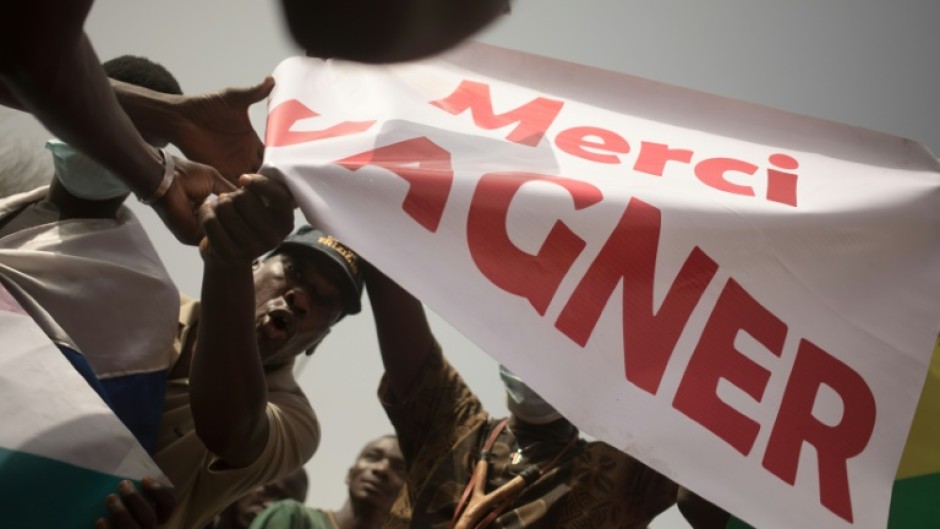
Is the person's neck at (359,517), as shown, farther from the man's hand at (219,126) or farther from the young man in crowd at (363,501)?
the man's hand at (219,126)

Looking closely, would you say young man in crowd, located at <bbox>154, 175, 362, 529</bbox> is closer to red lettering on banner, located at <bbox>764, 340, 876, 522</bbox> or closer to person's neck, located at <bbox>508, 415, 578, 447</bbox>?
person's neck, located at <bbox>508, 415, 578, 447</bbox>

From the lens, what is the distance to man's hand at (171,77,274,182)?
7.46 feet

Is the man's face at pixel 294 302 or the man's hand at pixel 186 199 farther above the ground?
the man's hand at pixel 186 199

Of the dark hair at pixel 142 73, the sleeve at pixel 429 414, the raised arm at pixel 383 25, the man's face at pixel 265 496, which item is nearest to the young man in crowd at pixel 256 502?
the man's face at pixel 265 496

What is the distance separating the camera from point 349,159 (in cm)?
204

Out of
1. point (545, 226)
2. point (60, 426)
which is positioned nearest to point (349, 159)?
point (545, 226)

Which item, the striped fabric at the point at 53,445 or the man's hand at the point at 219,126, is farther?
the man's hand at the point at 219,126

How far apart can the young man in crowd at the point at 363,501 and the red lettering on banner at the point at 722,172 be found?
1.95 meters

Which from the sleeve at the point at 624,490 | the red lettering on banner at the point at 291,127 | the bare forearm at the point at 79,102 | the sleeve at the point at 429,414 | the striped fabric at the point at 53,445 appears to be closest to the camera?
A: the bare forearm at the point at 79,102

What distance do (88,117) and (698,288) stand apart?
118cm

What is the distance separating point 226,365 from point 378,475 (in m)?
2.13

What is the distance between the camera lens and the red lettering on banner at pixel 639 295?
188 cm

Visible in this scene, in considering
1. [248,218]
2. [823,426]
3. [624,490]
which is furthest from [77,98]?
[624,490]

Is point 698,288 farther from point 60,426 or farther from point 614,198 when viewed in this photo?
point 60,426
